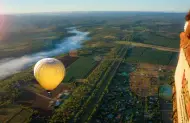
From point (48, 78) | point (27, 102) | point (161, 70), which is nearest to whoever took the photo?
point (48, 78)

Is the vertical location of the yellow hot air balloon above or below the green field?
above

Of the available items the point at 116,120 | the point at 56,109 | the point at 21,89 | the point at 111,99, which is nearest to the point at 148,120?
the point at 116,120

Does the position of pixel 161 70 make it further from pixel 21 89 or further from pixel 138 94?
pixel 21 89

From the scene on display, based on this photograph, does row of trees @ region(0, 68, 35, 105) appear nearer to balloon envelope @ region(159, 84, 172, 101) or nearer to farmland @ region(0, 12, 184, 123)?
farmland @ region(0, 12, 184, 123)

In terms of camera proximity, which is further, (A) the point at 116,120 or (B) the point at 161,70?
(B) the point at 161,70

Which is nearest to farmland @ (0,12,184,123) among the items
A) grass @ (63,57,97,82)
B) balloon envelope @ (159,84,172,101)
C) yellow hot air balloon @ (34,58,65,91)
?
grass @ (63,57,97,82)

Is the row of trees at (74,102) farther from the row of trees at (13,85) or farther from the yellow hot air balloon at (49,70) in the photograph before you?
the yellow hot air balloon at (49,70)
